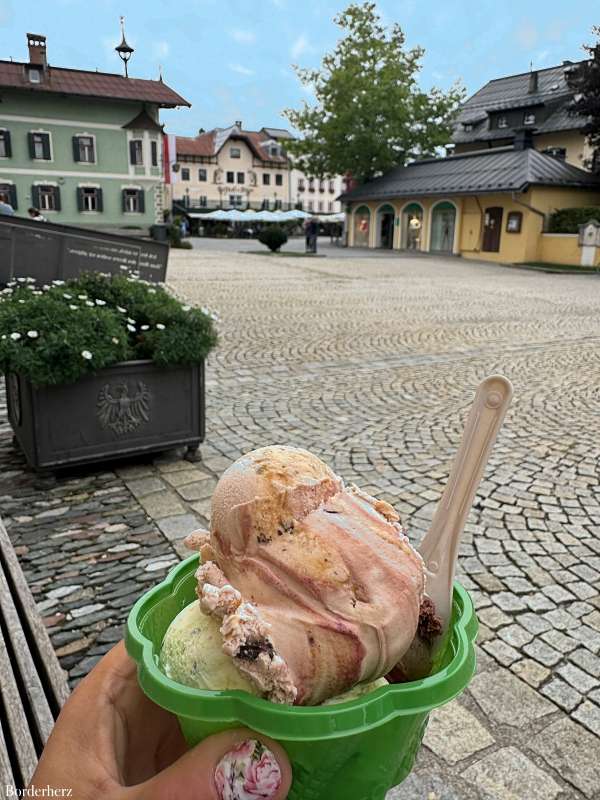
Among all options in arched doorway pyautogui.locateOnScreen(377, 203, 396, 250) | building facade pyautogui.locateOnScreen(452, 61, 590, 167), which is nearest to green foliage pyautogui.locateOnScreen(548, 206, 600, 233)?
arched doorway pyautogui.locateOnScreen(377, 203, 396, 250)

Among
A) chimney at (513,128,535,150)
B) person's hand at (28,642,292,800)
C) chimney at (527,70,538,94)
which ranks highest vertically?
chimney at (527,70,538,94)

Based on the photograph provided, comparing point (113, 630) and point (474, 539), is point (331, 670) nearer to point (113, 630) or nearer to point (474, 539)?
point (113, 630)

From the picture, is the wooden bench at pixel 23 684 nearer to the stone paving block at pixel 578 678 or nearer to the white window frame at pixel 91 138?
the stone paving block at pixel 578 678

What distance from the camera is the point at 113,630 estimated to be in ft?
8.55

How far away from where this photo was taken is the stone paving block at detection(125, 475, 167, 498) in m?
3.95

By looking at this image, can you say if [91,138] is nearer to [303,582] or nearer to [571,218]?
[571,218]

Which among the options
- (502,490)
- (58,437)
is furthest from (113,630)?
(502,490)

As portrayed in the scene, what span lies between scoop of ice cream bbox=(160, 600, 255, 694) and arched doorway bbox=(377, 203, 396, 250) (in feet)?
115

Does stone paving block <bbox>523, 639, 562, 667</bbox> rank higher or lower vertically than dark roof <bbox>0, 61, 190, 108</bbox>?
lower

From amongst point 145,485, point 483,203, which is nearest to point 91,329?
point 145,485

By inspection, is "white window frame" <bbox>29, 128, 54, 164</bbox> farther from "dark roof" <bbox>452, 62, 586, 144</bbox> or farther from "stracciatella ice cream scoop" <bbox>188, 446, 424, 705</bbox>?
"stracciatella ice cream scoop" <bbox>188, 446, 424, 705</bbox>

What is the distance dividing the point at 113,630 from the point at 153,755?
172cm

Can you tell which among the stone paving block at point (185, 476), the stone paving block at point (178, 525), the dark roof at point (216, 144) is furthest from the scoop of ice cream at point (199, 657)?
the dark roof at point (216, 144)

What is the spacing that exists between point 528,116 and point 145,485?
4520 centimetres
